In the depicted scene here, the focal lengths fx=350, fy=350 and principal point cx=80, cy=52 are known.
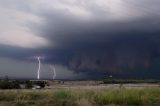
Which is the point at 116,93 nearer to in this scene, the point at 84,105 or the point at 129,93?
the point at 129,93

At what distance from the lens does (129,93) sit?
136ft

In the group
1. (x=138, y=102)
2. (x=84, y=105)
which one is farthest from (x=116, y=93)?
(x=84, y=105)

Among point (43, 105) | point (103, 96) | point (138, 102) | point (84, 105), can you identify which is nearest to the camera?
point (84, 105)

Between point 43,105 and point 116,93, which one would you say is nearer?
point 43,105

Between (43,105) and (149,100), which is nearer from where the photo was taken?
(43,105)

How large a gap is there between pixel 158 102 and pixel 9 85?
2841 inches

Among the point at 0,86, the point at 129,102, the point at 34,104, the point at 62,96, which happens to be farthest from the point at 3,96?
the point at 0,86

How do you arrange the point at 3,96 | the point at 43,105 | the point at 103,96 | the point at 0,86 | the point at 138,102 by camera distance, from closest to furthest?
the point at 43,105, the point at 138,102, the point at 103,96, the point at 3,96, the point at 0,86

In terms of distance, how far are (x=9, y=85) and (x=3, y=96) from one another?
169ft

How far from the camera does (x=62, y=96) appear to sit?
4175 cm

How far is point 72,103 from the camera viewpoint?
34.9 meters

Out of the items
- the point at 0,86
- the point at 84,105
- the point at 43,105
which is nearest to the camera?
the point at 84,105

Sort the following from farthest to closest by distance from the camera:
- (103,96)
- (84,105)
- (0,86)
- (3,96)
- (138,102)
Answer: (0,86)
(3,96)
(103,96)
(138,102)
(84,105)

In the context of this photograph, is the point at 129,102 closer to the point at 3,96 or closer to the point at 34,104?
the point at 34,104
